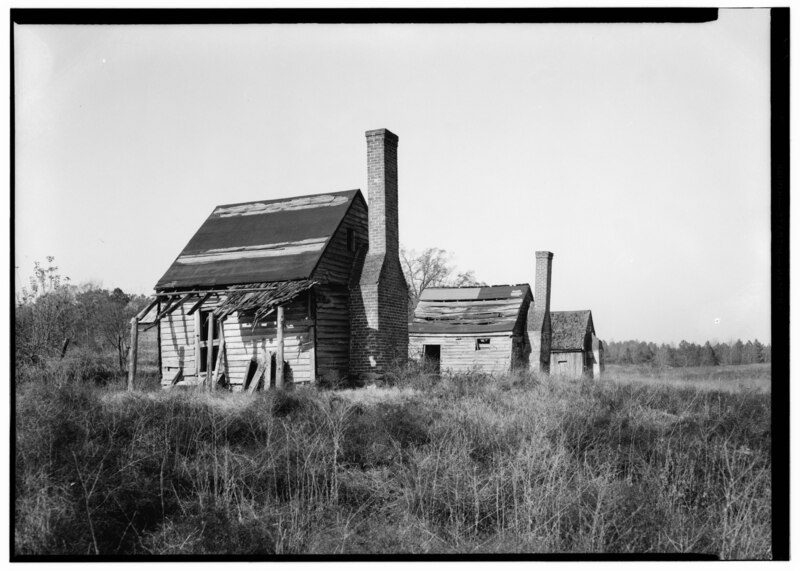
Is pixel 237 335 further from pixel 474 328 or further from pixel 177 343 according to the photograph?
pixel 474 328

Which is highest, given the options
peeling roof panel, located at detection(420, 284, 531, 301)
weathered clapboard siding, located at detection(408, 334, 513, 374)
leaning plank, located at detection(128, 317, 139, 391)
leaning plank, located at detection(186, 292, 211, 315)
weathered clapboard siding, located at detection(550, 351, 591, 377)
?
peeling roof panel, located at detection(420, 284, 531, 301)

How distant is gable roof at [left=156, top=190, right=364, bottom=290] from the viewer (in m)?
17.4

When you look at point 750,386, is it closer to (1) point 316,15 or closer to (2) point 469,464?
(2) point 469,464

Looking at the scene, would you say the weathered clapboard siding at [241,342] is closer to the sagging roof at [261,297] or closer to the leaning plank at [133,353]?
the sagging roof at [261,297]

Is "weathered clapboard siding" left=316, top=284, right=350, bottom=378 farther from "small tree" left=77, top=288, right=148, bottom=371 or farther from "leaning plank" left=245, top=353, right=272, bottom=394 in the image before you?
"small tree" left=77, top=288, right=148, bottom=371

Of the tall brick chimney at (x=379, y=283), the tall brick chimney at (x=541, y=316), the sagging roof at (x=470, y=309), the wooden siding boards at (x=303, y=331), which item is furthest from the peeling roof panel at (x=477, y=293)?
the tall brick chimney at (x=379, y=283)

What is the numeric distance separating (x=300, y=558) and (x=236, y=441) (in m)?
4.44

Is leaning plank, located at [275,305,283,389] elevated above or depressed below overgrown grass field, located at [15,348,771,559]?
above

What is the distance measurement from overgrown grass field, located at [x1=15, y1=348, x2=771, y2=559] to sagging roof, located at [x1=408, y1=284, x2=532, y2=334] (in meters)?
16.2

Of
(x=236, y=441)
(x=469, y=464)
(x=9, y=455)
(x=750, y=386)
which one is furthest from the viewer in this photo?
(x=750, y=386)

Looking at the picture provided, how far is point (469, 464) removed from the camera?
28.9 feet

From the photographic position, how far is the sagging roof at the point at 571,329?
39.8m

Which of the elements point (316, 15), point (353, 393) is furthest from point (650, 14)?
point (353, 393)

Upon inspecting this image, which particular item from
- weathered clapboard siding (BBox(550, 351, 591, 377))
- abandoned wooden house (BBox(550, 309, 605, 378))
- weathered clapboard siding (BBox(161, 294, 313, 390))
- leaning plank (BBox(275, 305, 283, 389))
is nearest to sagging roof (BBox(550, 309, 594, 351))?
abandoned wooden house (BBox(550, 309, 605, 378))
